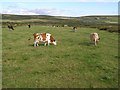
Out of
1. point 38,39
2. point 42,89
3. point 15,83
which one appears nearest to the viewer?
point 42,89

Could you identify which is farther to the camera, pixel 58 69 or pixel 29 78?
pixel 58 69

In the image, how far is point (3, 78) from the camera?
8117mm

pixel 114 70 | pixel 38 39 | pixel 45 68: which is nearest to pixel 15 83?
pixel 45 68

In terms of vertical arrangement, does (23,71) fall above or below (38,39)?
below

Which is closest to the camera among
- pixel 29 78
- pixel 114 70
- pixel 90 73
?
pixel 29 78

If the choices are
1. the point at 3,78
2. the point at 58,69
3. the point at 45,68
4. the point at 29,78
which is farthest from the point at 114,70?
the point at 3,78

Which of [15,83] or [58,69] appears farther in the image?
[58,69]

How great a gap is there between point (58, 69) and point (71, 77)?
1634mm

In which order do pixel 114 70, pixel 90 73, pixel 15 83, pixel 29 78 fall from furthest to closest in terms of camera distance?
pixel 114 70 → pixel 90 73 → pixel 29 78 → pixel 15 83

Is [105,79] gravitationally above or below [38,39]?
below

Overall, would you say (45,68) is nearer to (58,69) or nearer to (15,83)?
(58,69)

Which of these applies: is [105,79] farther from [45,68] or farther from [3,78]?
[3,78]

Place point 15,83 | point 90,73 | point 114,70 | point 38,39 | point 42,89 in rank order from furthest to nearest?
point 38,39
point 114,70
point 90,73
point 15,83
point 42,89

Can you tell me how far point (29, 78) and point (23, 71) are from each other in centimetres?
140
